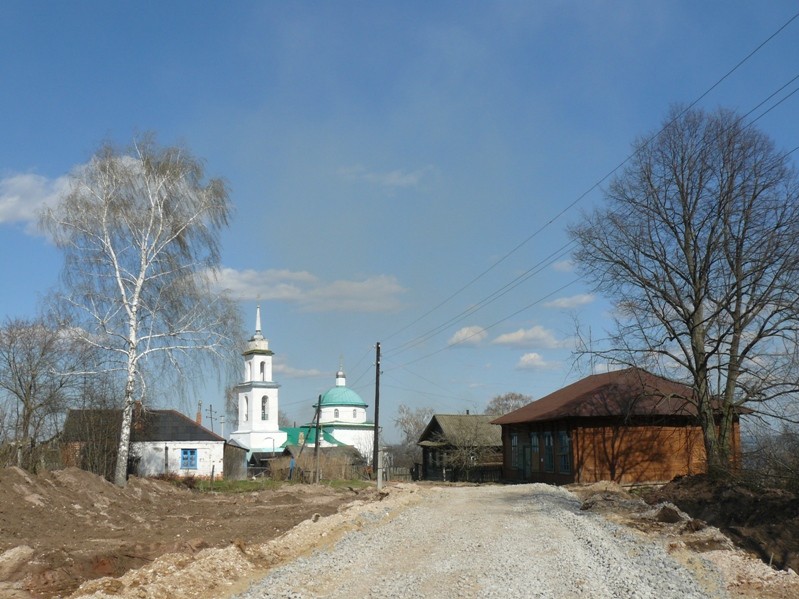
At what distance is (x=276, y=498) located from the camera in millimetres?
28375

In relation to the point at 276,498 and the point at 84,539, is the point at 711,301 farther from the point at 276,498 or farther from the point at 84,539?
the point at 84,539

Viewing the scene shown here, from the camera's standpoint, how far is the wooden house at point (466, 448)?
4662cm

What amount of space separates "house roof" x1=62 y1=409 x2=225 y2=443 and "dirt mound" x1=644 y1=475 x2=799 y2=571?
19.9m

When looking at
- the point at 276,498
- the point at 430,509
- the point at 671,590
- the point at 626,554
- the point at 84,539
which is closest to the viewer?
the point at 671,590

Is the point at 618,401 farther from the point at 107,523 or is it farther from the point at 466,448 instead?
the point at 107,523

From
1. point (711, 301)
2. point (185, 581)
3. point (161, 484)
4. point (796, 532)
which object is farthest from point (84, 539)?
point (711, 301)

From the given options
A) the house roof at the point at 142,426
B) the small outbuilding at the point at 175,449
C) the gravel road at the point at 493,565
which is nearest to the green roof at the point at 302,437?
the small outbuilding at the point at 175,449

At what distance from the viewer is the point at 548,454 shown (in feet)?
114

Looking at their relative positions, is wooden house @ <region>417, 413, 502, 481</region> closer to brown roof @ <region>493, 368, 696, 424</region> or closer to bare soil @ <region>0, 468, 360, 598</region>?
brown roof @ <region>493, 368, 696, 424</region>

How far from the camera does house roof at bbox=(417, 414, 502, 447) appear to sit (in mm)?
47094

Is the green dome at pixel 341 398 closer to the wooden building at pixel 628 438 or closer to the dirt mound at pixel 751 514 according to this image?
the wooden building at pixel 628 438

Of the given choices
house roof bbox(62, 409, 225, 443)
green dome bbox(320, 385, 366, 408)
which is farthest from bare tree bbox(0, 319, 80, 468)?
green dome bbox(320, 385, 366, 408)

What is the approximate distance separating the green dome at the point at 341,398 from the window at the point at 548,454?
167 ft

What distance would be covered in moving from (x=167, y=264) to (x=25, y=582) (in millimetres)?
18165
